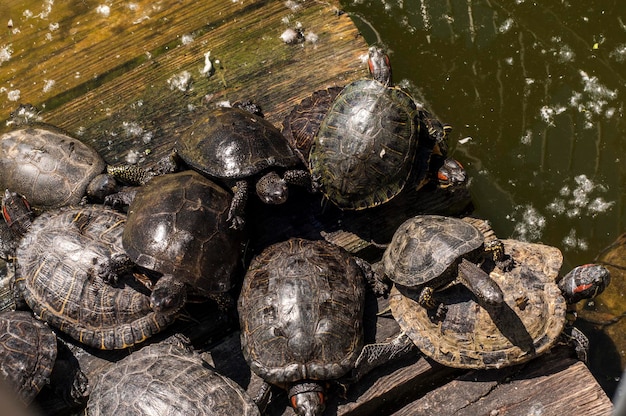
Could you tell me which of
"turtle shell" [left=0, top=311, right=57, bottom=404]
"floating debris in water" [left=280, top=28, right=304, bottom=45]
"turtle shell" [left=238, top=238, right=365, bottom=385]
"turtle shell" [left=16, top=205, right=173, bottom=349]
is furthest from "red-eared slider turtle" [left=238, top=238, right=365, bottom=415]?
"floating debris in water" [left=280, top=28, right=304, bottom=45]

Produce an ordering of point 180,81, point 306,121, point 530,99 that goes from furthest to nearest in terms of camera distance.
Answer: point 530,99 < point 180,81 < point 306,121

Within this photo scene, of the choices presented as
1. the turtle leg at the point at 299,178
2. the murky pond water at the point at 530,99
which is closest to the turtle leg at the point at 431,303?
the turtle leg at the point at 299,178

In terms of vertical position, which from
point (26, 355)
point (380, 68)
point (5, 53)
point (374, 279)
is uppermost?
point (5, 53)

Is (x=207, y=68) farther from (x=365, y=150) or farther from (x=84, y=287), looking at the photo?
(x=84, y=287)

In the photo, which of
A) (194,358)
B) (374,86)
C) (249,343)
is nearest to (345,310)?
(249,343)

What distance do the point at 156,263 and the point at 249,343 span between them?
835 millimetres

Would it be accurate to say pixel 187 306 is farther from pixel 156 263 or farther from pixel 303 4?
pixel 303 4

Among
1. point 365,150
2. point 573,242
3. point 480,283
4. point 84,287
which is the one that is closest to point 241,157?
point 365,150

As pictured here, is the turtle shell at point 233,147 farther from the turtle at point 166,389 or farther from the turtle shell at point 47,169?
the turtle at point 166,389

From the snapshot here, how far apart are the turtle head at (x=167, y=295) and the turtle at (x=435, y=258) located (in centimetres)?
147

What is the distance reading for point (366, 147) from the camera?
429 cm

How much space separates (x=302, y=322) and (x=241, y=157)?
129cm

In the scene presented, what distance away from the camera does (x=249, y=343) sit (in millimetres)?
3916

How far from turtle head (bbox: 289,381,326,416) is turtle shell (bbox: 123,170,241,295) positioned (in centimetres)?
85
